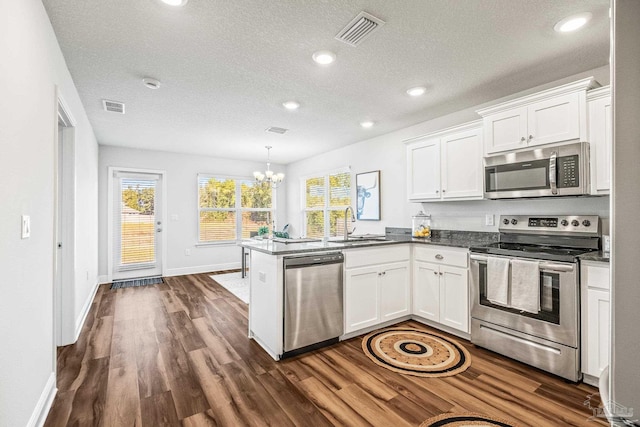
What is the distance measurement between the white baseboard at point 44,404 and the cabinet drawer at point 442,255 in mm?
3285

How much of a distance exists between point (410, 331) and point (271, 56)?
2.97 meters

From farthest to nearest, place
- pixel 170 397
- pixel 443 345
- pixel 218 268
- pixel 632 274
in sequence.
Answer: pixel 218 268 < pixel 443 345 < pixel 170 397 < pixel 632 274

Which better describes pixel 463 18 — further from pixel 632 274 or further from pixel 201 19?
pixel 632 274

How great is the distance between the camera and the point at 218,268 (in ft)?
21.7

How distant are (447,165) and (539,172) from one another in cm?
95

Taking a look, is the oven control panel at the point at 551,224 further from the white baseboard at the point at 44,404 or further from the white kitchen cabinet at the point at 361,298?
the white baseboard at the point at 44,404

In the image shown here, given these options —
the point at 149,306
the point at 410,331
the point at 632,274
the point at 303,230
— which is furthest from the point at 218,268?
the point at 632,274

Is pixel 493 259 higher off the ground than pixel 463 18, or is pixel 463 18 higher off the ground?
pixel 463 18

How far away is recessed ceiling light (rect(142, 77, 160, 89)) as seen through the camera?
286 cm

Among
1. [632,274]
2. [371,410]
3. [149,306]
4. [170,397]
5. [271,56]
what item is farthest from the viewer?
[149,306]

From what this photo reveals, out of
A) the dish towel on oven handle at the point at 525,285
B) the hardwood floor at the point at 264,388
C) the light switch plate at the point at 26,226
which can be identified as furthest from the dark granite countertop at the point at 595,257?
the light switch plate at the point at 26,226

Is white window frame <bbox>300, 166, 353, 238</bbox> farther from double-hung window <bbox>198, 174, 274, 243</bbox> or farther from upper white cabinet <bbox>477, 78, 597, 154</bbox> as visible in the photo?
upper white cabinet <bbox>477, 78, 597, 154</bbox>

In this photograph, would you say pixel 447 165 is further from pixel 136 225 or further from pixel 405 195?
pixel 136 225

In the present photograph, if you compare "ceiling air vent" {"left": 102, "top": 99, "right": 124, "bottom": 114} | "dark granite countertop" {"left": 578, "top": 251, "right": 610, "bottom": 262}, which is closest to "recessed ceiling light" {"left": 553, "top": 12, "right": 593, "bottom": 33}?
"dark granite countertop" {"left": 578, "top": 251, "right": 610, "bottom": 262}
